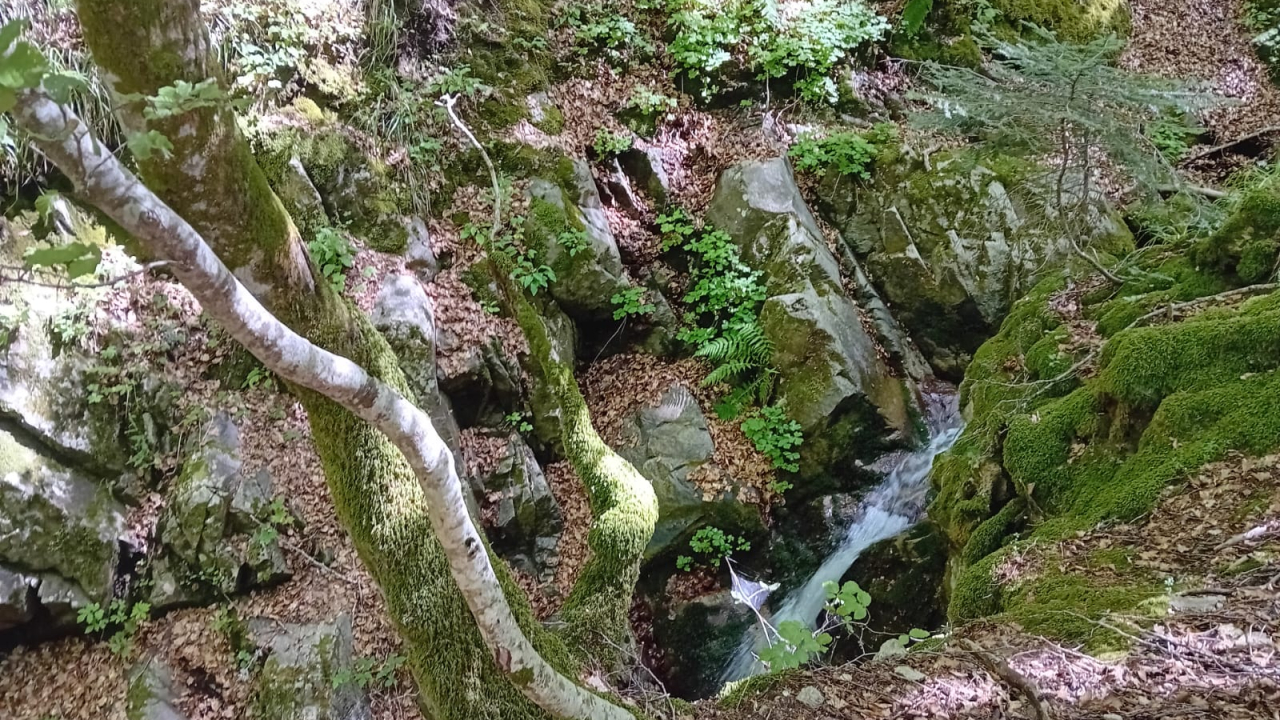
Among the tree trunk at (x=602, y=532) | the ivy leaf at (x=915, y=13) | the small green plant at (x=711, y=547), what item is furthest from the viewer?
the ivy leaf at (x=915, y=13)

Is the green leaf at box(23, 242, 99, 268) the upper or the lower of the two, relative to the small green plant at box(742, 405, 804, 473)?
upper

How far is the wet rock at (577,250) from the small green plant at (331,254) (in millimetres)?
1650

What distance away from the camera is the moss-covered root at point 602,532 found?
3.64m

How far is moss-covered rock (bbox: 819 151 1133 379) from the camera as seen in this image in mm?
6883

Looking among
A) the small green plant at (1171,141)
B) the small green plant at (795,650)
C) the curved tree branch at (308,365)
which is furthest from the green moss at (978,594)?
the small green plant at (1171,141)

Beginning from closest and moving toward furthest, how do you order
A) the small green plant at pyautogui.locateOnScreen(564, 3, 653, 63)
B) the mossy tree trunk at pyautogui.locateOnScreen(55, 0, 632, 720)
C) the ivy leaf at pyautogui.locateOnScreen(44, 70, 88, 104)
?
the ivy leaf at pyautogui.locateOnScreen(44, 70, 88, 104) < the mossy tree trunk at pyautogui.locateOnScreen(55, 0, 632, 720) < the small green plant at pyautogui.locateOnScreen(564, 3, 653, 63)

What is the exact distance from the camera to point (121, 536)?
16.4ft

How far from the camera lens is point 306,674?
472cm

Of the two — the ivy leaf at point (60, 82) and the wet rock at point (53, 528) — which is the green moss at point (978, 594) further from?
the wet rock at point (53, 528)

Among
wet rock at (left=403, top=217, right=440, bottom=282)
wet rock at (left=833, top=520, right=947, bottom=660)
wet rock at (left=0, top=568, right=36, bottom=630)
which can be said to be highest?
wet rock at (left=403, top=217, right=440, bottom=282)

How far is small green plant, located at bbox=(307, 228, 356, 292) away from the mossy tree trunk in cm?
309

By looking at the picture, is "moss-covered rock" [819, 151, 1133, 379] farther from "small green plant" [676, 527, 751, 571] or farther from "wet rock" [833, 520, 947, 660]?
"small green plant" [676, 527, 751, 571]

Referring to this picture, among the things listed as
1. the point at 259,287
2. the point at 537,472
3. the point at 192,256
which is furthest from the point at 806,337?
the point at 192,256

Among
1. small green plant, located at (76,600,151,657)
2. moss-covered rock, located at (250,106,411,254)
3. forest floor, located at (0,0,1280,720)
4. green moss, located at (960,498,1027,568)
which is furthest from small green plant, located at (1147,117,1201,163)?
small green plant, located at (76,600,151,657)
